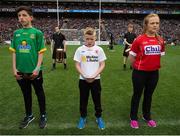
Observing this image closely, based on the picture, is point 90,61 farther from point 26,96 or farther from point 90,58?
point 26,96

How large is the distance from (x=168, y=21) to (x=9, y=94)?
186 feet

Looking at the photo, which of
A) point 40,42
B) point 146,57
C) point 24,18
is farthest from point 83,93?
point 24,18

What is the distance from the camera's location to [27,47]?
5172 millimetres

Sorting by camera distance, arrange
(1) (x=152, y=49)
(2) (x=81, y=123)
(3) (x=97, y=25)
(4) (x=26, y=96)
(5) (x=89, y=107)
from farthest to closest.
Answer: (3) (x=97, y=25), (5) (x=89, y=107), (4) (x=26, y=96), (2) (x=81, y=123), (1) (x=152, y=49)

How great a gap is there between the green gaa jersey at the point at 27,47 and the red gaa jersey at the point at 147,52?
5.80 ft

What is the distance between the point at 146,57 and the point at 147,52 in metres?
0.10

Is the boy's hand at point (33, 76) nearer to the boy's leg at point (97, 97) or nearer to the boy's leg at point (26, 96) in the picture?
the boy's leg at point (26, 96)

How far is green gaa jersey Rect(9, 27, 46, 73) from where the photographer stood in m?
5.16

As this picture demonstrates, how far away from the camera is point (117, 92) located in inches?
335

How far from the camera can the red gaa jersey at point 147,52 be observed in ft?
17.0

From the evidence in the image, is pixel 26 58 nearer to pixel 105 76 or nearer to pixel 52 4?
pixel 105 76

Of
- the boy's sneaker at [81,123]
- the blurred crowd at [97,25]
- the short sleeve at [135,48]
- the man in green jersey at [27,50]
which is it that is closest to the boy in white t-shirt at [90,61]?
the boy's sneaker at [81,123]

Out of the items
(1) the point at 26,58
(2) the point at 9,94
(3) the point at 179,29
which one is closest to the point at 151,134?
A: (1) the point at 26,58

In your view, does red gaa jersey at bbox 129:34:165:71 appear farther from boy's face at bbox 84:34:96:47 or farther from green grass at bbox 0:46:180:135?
green grass at bbox 0:46:180:135
